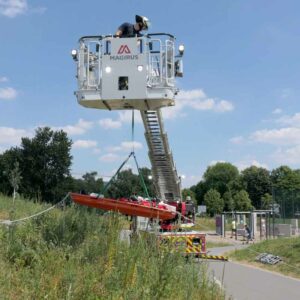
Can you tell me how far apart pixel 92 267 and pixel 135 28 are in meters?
8.54

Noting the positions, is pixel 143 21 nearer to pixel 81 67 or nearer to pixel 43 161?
pixel 81 67

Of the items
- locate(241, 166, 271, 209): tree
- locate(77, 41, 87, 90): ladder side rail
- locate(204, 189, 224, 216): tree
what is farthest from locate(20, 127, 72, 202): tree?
locate(77, 41, 87, 90): ladder side rail

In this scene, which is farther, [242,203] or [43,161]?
[242,203]

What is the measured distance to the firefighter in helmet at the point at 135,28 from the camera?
47.7 feet

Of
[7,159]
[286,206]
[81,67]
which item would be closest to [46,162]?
[7,159]

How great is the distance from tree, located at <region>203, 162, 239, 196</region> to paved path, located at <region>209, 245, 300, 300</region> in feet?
404

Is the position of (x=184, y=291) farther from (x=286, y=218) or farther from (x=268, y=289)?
(x=286, y=218)

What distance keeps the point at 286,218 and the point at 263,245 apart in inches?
654

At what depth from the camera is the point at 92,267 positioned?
7.87 meters

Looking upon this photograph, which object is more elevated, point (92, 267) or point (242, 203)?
point (242, 203)

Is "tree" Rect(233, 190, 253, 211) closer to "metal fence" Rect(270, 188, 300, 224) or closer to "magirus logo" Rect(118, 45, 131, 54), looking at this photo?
"metal fence" Rect(270, 188, 300, 224)

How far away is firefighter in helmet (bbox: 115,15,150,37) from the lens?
1453cm

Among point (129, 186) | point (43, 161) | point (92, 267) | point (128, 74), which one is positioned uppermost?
point (43, 161)

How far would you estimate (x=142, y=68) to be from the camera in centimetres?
1386
